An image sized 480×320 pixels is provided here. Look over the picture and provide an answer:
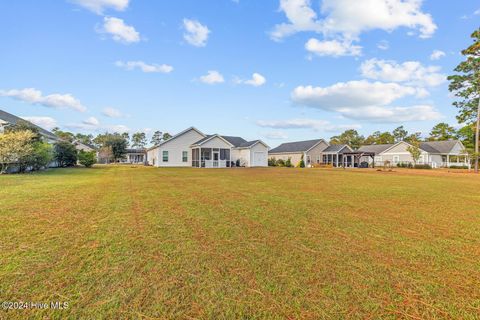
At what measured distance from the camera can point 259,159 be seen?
36.2 metres

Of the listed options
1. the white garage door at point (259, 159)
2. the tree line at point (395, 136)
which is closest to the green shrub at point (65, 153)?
the white garage door at point (259, 159)

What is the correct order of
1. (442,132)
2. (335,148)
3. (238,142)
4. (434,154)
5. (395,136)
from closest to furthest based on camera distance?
1. (238,142)
2. (335,148)
3. (434,154)
4. (442,132)
5. (395,136)

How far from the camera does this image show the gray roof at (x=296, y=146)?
42312 mm

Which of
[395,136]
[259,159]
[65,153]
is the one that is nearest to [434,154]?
[395,136]

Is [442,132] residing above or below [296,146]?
above

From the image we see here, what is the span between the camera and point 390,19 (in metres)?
16.1

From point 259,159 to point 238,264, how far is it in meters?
33.3

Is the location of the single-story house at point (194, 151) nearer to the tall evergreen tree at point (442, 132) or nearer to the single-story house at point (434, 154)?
the single-story house at point (434, 154)

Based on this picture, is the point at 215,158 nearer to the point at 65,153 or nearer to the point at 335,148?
the point at 65,153

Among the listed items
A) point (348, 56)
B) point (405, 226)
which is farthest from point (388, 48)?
point (405, 226)

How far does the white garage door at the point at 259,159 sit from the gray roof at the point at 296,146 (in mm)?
9136

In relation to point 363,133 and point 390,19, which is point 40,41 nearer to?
point 390,19

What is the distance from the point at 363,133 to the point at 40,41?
7853 centimetres

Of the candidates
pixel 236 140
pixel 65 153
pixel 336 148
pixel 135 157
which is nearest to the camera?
pixel 65 153
